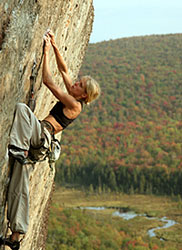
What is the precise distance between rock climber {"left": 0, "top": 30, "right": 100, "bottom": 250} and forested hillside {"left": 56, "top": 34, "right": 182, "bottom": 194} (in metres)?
48.9

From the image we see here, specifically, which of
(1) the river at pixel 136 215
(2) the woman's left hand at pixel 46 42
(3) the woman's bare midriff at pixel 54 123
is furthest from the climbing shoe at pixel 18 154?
(1) the river at pixel 136 215

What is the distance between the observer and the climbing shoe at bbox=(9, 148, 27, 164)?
4.37m

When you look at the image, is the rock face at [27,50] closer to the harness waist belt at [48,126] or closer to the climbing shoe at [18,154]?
the climbing shoe at [18,154]

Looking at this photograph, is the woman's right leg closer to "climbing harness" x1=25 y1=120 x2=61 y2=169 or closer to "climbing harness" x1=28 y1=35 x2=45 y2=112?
"climbing harness" x1=25 y1=120 x2=61 y2=169

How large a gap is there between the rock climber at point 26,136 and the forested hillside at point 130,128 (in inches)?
1924

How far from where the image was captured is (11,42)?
4.15 m

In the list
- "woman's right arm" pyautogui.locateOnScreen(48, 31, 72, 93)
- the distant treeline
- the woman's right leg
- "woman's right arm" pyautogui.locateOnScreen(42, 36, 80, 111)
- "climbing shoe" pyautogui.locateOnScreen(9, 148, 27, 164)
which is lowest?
the distant treeline

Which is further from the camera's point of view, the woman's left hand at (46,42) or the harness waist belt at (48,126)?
the woman's left hand at (46,42)

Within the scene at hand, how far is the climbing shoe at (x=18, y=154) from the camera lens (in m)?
4.37

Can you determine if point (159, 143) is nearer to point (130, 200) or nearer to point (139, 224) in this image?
point (130, 200)

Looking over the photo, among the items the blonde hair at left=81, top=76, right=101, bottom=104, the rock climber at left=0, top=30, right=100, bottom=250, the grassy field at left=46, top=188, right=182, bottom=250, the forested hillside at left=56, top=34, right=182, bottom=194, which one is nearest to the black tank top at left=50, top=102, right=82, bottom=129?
the rock climber at left=0, top=30, right=100, bottom=250

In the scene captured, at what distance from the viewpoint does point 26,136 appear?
4.40 meters

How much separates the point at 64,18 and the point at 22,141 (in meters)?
2.40

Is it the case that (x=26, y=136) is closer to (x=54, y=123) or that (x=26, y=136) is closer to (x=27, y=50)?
(x=54, y=123)
